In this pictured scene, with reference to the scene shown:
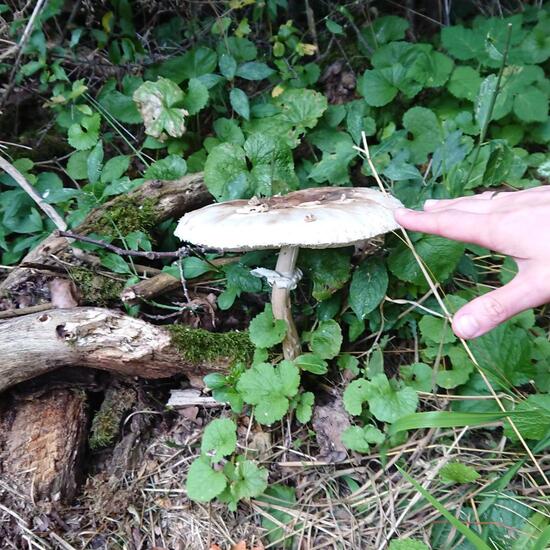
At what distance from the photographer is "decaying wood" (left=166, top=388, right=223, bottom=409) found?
88.5 inches

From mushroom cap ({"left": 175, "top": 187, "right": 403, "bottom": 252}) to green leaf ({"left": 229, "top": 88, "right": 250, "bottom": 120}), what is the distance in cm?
120

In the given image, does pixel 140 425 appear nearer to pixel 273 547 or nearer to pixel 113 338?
pixel 113 338

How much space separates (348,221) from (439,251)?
67 centimetres

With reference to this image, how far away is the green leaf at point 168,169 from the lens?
106 inches

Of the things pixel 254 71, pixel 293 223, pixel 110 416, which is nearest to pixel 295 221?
pixel 293 223

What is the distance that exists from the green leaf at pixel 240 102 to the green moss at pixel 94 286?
1292mm

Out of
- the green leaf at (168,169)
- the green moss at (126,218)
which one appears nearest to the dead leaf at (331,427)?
the green moss at (126,218)

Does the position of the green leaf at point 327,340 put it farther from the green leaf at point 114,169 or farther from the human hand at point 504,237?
the green leaf at point 114,169

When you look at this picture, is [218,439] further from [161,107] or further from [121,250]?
[161,107]

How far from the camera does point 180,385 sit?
2381 mm

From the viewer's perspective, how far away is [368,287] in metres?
2.15

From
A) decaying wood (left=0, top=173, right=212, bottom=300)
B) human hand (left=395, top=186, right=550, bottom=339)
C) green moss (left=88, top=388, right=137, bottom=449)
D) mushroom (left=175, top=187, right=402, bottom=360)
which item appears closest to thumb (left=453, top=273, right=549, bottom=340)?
human hand (left=395, top=186, right=550, bottom=339)

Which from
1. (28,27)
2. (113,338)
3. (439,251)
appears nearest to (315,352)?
(439,251)

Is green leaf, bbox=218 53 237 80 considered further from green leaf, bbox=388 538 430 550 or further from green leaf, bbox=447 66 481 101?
green leaf, bbox=388 538 430 550
